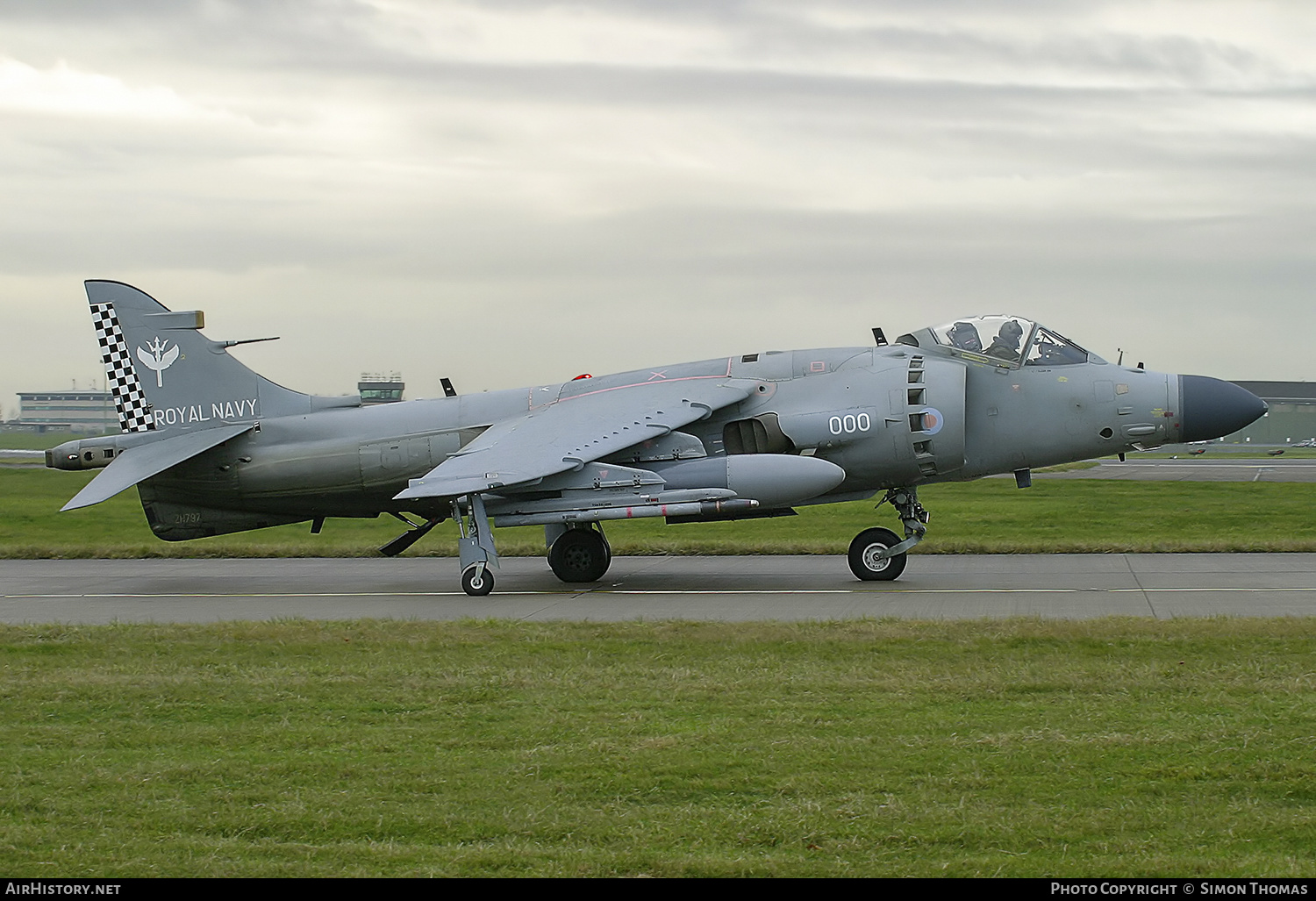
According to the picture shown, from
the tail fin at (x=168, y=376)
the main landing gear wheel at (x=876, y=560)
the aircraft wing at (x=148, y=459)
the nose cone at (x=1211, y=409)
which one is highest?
the tail fin at (x=168, y=376)

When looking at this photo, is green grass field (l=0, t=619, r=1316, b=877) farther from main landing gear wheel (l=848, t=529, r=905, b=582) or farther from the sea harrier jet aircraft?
main landing gear wheel (l=848, t=529, r=905, b=582)

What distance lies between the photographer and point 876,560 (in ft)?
56.0

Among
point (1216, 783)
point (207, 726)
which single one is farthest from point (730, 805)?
point (207, 726)

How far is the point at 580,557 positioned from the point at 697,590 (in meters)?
1.91

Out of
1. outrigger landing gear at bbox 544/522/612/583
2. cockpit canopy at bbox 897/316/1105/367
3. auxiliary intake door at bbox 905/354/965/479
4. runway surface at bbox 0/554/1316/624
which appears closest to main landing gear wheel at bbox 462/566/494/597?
runway surface at bbox 0/554/1316/624

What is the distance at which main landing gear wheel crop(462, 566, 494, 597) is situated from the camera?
647 inches

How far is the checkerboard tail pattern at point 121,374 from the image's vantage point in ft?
61.8

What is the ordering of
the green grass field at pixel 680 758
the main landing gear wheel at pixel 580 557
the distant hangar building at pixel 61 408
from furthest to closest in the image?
the distant hangar building at pixel 61 408 < the main landing gear wheel at pixel 580 557 < the green grass field at pixel 680 758

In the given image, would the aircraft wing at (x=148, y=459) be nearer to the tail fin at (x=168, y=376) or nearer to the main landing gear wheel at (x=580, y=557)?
the tail fin at (x=168, y=376)

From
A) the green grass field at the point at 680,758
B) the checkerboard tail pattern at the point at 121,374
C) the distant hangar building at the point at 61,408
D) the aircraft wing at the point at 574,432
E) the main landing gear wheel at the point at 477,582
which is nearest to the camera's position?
the green grass field at the point at 680,758

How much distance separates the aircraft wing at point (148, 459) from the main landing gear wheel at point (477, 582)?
4.33 m

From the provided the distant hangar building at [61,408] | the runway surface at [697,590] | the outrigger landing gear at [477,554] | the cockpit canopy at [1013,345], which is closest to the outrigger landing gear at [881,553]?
the runway surface at [697,590]

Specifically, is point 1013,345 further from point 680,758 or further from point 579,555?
point 680,758
